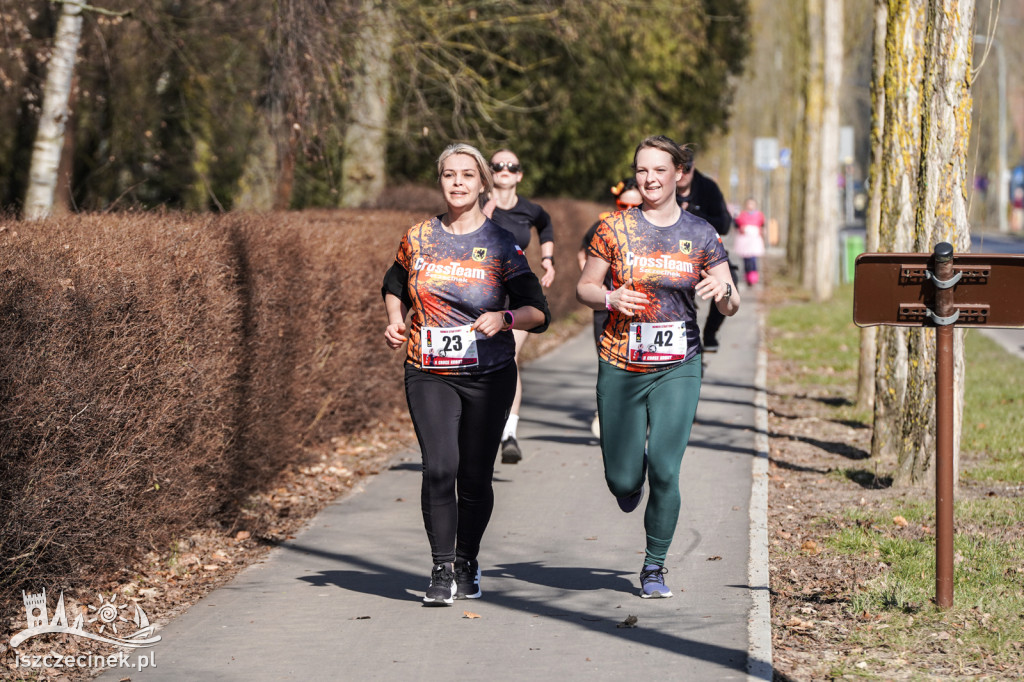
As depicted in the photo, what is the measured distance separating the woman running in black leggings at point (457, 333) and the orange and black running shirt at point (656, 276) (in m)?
0.37

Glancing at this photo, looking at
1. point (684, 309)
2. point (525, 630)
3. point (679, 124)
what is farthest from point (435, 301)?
point (679, 124)

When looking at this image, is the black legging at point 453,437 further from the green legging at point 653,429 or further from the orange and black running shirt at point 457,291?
the green legging at point 653,429

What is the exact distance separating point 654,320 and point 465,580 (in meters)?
1.49

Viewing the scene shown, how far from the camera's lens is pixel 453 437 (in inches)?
226

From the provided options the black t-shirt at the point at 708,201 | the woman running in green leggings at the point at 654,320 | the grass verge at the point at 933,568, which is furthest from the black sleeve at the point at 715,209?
the woman running in green leggings at the point at 654,320

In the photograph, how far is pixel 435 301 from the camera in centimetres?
565

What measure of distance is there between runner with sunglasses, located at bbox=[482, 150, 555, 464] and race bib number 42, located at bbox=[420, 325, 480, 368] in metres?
3.20

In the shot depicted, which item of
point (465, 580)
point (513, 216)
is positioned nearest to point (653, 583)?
point (465, 580)

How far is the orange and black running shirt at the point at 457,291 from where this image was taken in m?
5.64

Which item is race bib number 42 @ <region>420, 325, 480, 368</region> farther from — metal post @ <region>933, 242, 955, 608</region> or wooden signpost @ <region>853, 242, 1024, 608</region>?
metal post @ <region>933, 242, 955, 608</region>

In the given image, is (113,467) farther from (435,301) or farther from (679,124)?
(679,124)

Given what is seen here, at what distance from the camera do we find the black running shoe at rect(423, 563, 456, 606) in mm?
5848

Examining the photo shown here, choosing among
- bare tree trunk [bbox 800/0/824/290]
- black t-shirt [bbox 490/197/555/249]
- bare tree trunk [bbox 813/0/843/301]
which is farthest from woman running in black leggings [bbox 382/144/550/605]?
bare tree trunk [bbox 800/0/824/290]

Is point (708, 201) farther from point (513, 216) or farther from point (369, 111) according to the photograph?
point (369, 111)
